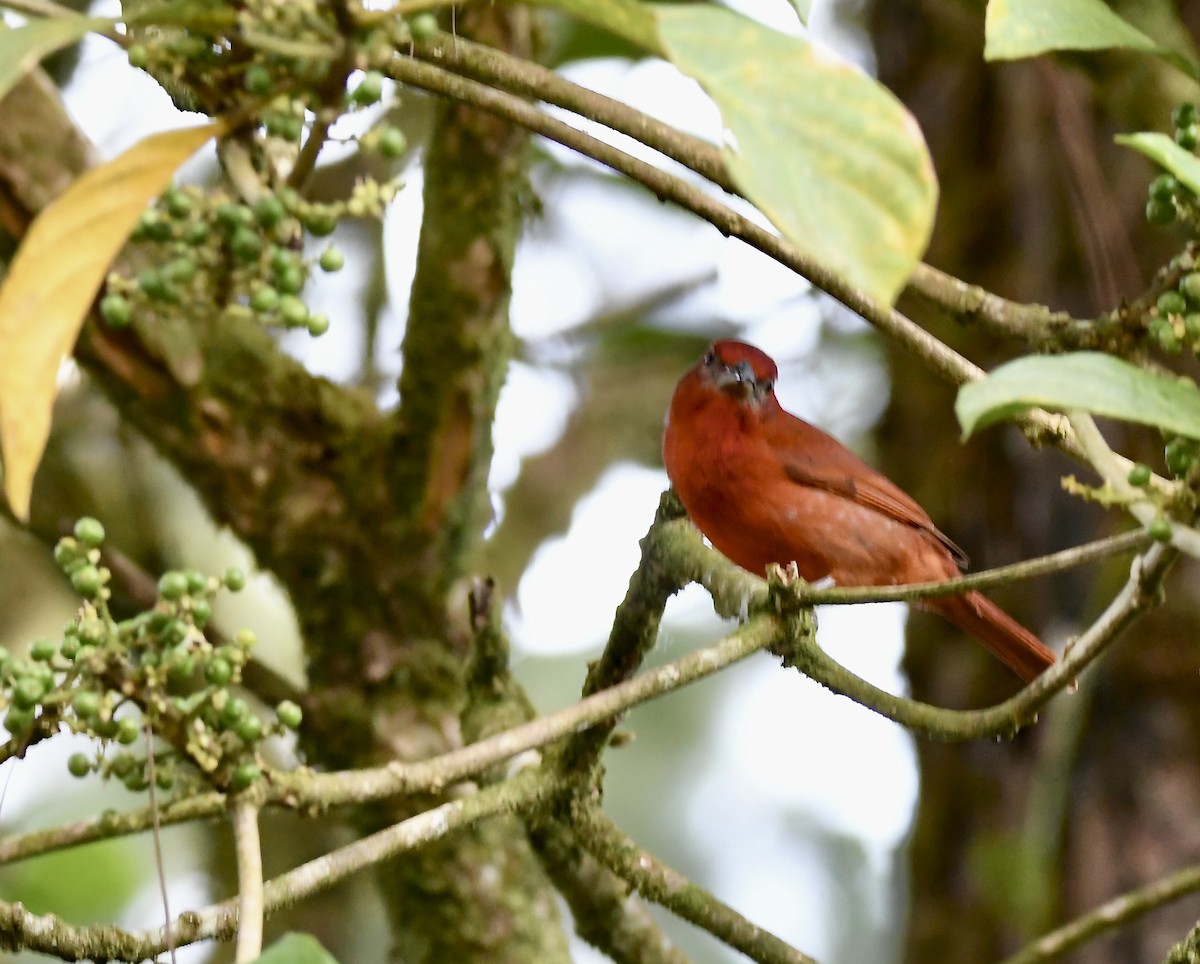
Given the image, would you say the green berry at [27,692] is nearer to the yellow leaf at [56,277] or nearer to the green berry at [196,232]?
the yellow leaf at [56,277]

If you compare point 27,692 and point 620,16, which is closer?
point 620,16

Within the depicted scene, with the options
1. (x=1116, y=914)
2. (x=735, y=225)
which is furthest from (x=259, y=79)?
(x=1116, y=914)

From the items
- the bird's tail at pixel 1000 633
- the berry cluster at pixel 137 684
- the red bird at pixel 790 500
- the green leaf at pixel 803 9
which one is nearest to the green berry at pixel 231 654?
the berry cluster at pixel 137 684

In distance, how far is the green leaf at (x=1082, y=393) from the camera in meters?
0.96

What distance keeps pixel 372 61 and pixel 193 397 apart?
1907 mm

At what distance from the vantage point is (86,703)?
130cm

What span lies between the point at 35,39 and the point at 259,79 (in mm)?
153

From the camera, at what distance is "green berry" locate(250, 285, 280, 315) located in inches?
48.5

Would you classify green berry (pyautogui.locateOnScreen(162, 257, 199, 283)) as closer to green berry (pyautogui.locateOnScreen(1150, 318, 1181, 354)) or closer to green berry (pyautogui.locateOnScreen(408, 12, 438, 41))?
green berry (pyautogui.locateOnScreen(408, 12, 438, 41))

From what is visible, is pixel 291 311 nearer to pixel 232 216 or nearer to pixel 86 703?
pixel 232 216

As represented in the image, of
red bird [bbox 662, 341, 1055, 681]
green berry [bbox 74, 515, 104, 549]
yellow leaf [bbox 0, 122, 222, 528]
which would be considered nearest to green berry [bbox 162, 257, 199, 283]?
yellow leaf [bbox 0, 122, 222, 528]

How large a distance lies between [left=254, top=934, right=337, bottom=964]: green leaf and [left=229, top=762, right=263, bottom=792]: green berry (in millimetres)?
419

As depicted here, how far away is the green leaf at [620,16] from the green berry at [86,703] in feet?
2.32

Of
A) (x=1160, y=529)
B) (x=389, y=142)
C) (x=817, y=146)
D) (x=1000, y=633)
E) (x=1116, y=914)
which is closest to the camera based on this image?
(x=817, y=146)
